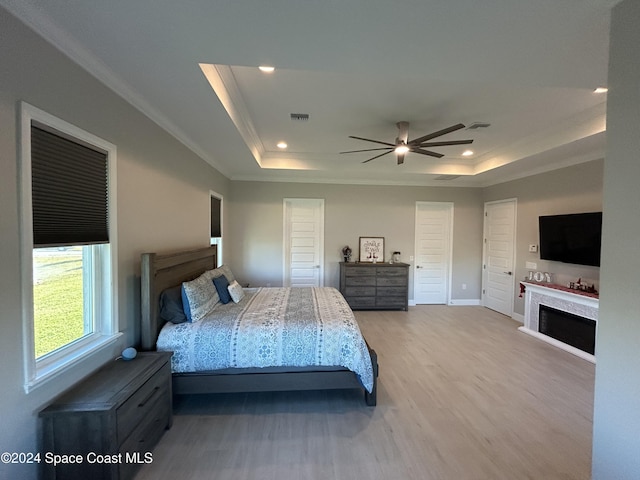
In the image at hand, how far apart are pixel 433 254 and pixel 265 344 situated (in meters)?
4.70

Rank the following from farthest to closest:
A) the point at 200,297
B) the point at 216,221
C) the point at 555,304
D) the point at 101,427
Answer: the point at 216,221, the point at 555,304, the point at 200,297, the point at 101,427

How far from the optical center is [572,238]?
3.84 metres

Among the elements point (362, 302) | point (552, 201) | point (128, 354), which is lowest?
Answer: point (362, 302)

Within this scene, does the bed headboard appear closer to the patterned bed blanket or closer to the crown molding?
the patterned bed blanket

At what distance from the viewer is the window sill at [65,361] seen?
4.66ft

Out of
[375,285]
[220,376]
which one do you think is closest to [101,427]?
[220,376]

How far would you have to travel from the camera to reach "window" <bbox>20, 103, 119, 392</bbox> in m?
1.39

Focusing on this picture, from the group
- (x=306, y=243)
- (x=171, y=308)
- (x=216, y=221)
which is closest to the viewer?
(x=171, y=308)

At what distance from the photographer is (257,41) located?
5.10 feet

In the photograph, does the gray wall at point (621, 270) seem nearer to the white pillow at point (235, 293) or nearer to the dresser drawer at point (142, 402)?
the dresser drawer at point (142, 402)

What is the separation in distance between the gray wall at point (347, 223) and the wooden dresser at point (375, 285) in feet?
1.56

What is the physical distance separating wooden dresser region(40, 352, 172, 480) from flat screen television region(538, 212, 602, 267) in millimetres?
5004

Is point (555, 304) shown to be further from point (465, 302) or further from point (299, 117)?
point (299, 117)

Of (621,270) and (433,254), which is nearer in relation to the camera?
(621,270)
